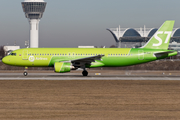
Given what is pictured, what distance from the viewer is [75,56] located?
1537 inches

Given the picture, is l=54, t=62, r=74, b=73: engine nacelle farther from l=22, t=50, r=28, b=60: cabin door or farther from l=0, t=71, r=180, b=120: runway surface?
l=0, t=71, r=180, b=120: runway surface

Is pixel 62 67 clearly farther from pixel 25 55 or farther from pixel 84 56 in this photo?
pixel 25 55

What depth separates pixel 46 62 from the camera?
127 feet

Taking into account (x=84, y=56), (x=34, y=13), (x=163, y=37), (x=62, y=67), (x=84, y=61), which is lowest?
(x=62, y=67)

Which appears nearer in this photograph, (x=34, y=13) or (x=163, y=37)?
(x=163, y=37)

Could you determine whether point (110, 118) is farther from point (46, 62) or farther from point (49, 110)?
point (46, 62)

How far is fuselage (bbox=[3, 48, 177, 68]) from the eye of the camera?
127 feet

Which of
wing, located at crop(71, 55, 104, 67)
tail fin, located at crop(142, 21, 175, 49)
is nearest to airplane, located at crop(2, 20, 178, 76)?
wing, located at crop(71, 55, 104, 67)

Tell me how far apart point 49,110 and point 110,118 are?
141 inches

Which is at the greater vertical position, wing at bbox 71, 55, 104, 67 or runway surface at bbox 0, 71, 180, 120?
wing at bbox 71, 55, 104, 67

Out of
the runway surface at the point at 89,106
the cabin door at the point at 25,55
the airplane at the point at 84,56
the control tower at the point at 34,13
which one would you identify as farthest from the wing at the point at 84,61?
the control tower at the point at 34,13

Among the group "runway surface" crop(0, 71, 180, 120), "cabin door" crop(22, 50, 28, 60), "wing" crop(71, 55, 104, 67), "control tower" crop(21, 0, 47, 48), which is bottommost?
"runway surface" crop(0, 71, 180, 120)

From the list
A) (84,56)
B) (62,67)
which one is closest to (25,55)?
(62,67)

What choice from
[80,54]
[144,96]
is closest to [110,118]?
[144,96]
